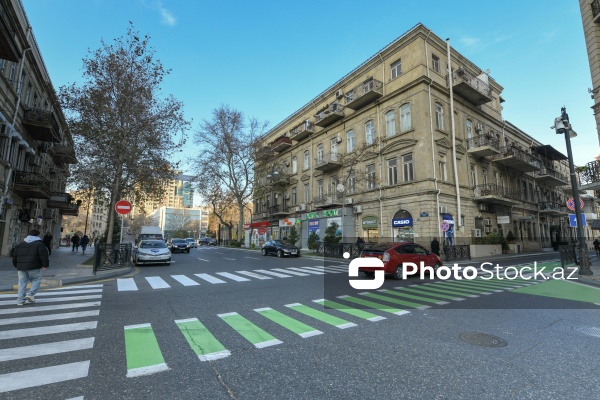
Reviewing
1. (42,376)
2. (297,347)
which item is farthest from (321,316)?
(42,376)

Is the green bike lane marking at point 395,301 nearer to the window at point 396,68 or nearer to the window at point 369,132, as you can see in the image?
the window at point 369,132

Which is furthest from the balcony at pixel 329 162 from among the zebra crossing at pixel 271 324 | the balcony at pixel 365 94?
the zebra crossing at pixel 271 324

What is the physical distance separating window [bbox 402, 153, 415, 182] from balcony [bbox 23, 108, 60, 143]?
2601cm

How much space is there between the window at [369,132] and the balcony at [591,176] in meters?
14.8

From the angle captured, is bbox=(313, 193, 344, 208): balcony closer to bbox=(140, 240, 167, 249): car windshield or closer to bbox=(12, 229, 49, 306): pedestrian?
bbox=(140, 240, 167, 249): car windshield

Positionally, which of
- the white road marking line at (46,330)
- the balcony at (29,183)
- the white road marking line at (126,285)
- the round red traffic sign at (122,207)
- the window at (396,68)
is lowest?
the white road marking line at (46,330)

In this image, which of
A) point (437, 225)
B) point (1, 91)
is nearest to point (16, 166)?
point (1, 91)

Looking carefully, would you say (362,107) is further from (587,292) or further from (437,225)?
(587,292)

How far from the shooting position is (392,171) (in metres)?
26.3

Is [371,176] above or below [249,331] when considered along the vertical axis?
above

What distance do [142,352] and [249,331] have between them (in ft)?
5.39

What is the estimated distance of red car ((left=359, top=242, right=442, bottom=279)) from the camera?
1182cm

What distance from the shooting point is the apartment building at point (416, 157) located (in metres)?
24.2

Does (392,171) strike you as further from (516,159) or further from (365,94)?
(516,159)
